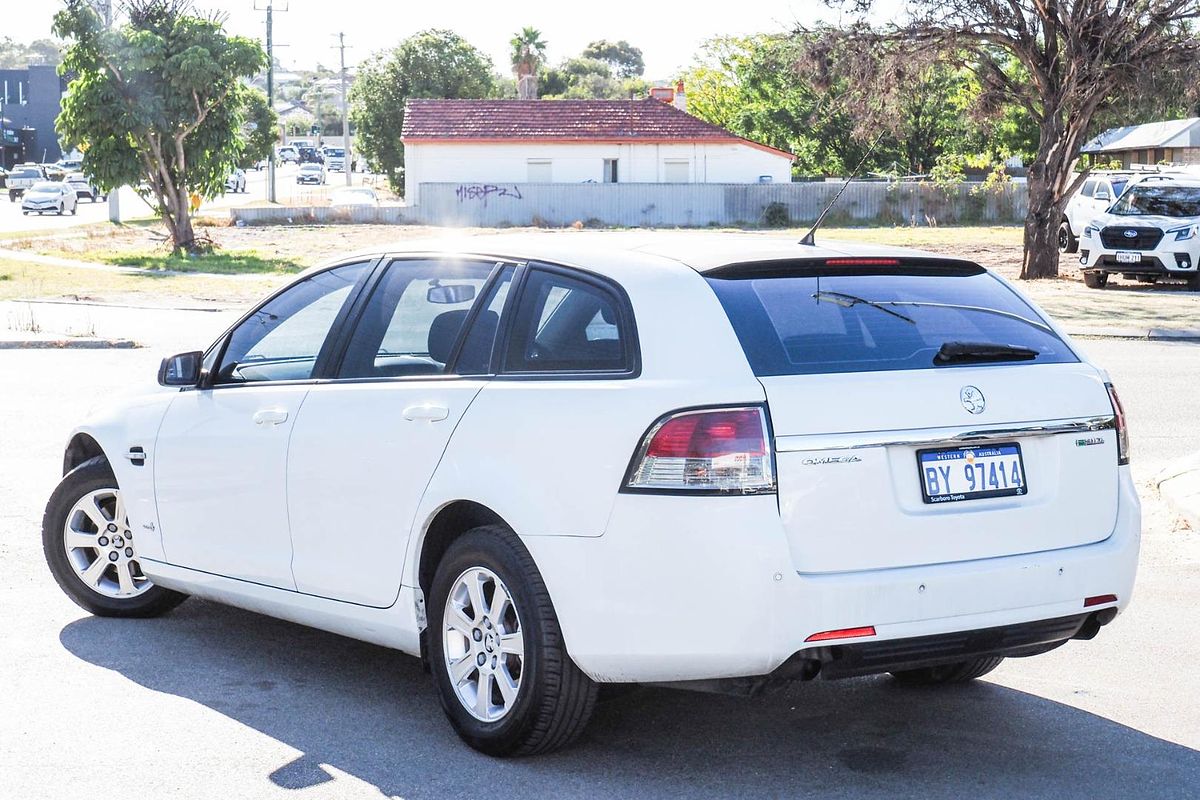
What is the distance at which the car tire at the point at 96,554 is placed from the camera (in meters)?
6.47

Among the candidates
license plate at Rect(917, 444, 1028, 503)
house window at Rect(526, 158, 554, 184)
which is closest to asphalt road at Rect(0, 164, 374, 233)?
house window at Rect(526, 158, 554, 184)

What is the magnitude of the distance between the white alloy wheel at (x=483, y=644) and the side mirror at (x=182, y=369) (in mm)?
1783

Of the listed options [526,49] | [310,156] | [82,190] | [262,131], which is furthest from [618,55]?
[262,131]

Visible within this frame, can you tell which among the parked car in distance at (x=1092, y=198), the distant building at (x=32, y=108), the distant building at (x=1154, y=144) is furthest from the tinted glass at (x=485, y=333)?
the distant building at (x=32, y=108)

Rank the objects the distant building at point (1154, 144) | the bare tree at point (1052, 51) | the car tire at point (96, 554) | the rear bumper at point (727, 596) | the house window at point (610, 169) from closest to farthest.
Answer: the rear bumper at point (727, 596) < the car tire at point (96, 554) < the bare tree at point (1052, 51) < the house window at point (610, 169) < the distant building at point (1154, 144)

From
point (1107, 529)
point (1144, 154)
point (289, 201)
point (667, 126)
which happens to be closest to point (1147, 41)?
point (1107, 529)

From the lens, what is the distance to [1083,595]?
4.63 m

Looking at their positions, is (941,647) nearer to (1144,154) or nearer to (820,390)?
(820,390)

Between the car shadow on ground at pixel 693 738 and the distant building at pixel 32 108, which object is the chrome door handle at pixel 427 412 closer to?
the car shadow on ground at pixel 693 738

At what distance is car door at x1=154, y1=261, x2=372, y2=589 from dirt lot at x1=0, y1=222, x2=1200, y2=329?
742 centimetres

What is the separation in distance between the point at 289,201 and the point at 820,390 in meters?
69.6

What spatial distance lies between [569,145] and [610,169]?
206cm

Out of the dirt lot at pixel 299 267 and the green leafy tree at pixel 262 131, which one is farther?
the green leafy tree at pixel 262 131

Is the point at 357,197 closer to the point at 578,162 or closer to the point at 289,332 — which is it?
the point at 578,162
